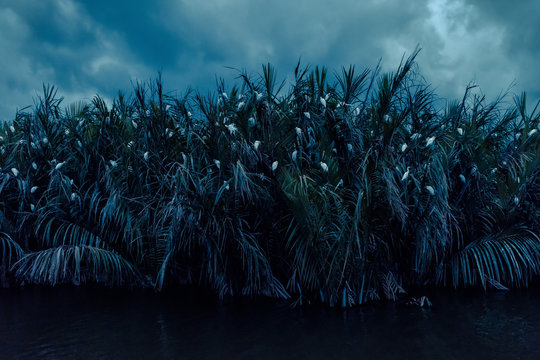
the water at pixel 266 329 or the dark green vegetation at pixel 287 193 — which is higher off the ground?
the dark green vegetation at pixel 287 193

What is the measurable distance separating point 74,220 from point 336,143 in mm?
4807

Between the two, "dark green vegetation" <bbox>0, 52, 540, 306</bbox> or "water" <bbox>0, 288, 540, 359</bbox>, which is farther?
"dark green vegetation" <bbox>0, 52, 540, 306</bbox>

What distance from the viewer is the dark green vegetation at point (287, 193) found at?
5.49m

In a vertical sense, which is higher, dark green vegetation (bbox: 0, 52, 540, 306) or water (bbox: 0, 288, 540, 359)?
dark green vegetation (bbox: 0, 52, 540, 306)

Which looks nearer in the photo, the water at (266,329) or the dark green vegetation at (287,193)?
the water at (266,329)

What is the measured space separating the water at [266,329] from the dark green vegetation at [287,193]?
488 millimetres

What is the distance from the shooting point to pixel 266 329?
491 centimetres

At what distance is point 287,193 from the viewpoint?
499 cm

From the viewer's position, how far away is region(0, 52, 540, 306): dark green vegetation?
18.0 feet

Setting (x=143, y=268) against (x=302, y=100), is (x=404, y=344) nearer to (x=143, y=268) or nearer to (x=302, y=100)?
(x=302, y=100)

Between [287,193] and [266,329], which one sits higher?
[287,193]

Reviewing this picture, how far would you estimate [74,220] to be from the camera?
24.2ft

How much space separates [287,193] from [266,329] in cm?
164

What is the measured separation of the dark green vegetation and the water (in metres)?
0.49
